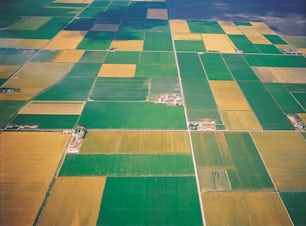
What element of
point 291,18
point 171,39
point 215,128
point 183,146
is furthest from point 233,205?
point 291,18

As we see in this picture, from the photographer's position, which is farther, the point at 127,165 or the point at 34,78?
the point at 34,78

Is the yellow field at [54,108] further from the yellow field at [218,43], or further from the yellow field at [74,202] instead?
the yellow field at [218,43]

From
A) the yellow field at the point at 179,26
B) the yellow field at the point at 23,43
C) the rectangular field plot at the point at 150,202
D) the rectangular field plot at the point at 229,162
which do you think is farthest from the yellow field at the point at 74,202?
the yellow field at the point at 179,26

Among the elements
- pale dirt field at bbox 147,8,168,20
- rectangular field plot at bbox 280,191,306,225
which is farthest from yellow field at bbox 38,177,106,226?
pale dirt field at bbox 147,8,168,20

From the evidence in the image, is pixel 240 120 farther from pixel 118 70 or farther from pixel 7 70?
pixel 7 70

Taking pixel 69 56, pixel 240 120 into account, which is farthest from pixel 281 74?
pixel 69 56

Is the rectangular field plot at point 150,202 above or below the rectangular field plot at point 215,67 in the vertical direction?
below
